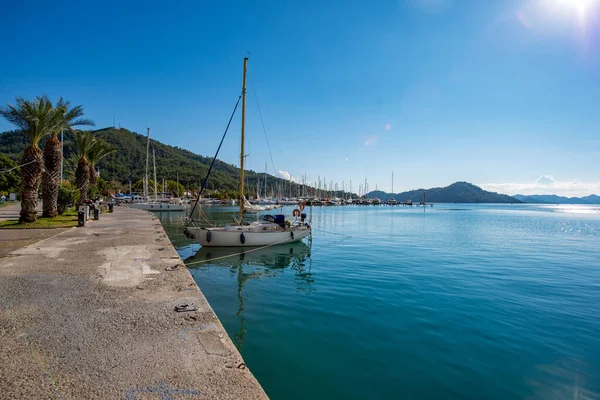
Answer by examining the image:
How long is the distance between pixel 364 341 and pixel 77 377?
570cm

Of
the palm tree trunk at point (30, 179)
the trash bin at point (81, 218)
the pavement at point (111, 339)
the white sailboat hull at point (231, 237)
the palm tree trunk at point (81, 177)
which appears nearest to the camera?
the pavement at point (111, 339)

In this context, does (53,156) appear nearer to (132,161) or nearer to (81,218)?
(81,218)

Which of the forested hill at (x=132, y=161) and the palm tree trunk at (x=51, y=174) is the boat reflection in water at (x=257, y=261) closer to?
the palm tree trunk at (x=51, y=174)

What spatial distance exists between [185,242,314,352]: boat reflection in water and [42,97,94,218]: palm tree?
12962mm

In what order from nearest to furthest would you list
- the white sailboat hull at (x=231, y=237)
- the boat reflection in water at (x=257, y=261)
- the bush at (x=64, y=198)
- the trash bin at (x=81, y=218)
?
the boat reflection in water at (x=257, y=261), the white sailboat hull at (x=231, y=237), the trash bin at (x=81, y=218), the bush at (x=64, y=198)

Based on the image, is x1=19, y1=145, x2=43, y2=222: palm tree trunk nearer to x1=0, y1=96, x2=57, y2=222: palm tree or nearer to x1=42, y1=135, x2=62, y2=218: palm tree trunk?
x1=0, y1=96, x2=57, y2=222: palm tree

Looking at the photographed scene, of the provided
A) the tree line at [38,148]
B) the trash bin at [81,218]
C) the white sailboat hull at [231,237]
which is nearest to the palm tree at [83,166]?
the tree line at [38,148]

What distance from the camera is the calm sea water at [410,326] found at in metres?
5.91

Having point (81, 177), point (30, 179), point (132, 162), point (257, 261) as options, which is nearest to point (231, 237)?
point (257, 261)

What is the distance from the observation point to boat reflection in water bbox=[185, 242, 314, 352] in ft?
45.7

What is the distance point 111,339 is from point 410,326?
6.92 metres

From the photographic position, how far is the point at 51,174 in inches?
910

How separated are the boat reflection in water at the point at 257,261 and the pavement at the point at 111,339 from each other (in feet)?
13.1

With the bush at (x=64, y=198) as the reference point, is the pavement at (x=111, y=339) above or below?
below
